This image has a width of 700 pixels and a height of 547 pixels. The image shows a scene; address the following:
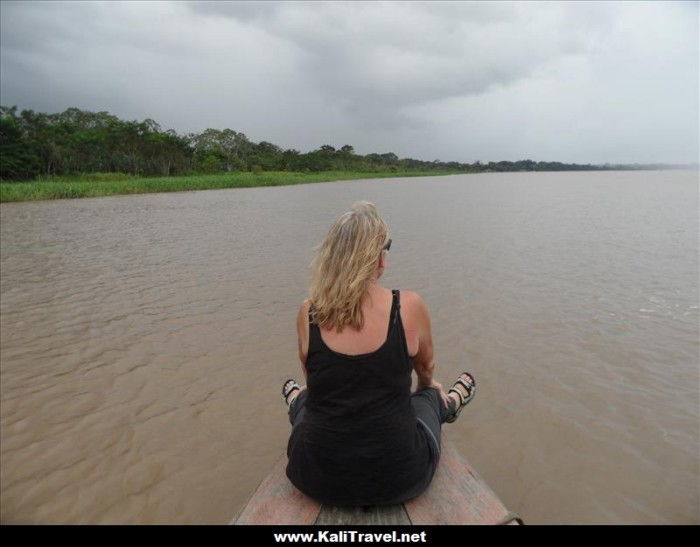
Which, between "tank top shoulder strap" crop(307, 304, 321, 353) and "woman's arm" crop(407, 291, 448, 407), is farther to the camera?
"woman's arm" crop(407, 291, 448, 407)

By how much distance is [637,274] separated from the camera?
8.30 m

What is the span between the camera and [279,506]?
2.06 metres

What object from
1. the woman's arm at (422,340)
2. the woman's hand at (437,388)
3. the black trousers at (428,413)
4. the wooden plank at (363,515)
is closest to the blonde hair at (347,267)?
the woman's arm at (422,340)

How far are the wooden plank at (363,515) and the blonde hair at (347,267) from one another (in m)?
0.79

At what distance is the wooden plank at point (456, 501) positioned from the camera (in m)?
1.98

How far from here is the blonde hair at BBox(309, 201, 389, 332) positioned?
2.00 meters

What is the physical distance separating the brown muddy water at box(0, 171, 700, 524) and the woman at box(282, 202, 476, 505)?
1110mm

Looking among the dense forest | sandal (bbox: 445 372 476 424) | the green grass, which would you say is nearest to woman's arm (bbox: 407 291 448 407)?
sandal (bbox: 445 372 476 424)

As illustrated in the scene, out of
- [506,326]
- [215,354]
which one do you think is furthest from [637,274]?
[215,354]

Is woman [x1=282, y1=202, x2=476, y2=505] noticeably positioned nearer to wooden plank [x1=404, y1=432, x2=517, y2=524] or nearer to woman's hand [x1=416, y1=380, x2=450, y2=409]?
wooden plank [x1=404, y1=432, x2=517, y2=524]
